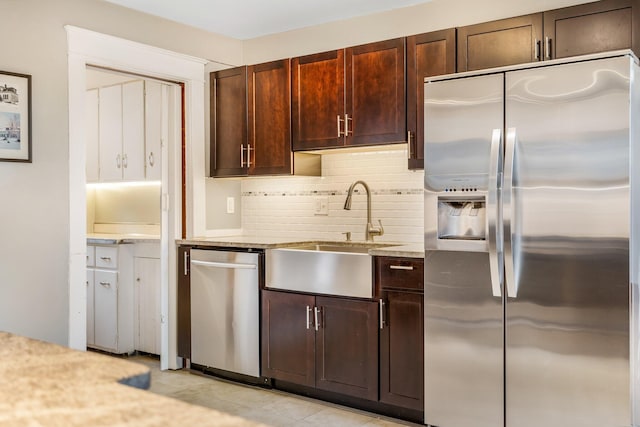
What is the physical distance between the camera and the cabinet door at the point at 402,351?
10.5ft

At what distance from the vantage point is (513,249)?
2764mm

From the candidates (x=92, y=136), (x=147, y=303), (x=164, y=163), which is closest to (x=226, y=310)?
(x=147, y=303)

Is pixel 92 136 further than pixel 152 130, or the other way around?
pixel 92 136

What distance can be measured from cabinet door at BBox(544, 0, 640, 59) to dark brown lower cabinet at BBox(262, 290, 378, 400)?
5.45 ft

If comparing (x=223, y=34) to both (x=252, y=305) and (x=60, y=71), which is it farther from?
(x=252, y=305)

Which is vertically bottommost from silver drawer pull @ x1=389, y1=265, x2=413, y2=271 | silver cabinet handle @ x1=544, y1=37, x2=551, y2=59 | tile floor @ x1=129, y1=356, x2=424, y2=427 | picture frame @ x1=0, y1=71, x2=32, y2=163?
tile floor @ x1=129, y1=356, x2=424, y2=427

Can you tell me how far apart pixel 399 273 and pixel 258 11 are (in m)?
2.02

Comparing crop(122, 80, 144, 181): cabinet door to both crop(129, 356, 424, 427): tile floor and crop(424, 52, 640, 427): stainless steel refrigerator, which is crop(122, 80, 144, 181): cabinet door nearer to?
crop(129, 356, 424, 427): tile floor

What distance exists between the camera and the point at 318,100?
3.92 metres

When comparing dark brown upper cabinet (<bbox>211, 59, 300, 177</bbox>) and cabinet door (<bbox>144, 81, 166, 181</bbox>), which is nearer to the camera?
dark brown upper cabinet (<bbox>211, 59, 300, 177</bbox>)

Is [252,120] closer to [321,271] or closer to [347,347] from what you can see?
[321,271]

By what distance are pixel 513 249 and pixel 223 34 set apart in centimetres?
287

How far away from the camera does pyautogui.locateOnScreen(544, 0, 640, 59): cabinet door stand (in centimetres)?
292

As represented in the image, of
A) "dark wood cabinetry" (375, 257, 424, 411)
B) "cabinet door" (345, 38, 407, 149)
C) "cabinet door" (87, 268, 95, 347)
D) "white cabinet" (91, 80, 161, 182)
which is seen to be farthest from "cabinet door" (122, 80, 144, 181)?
"dark wood cabinetry" (375, 257, 424, 411)
